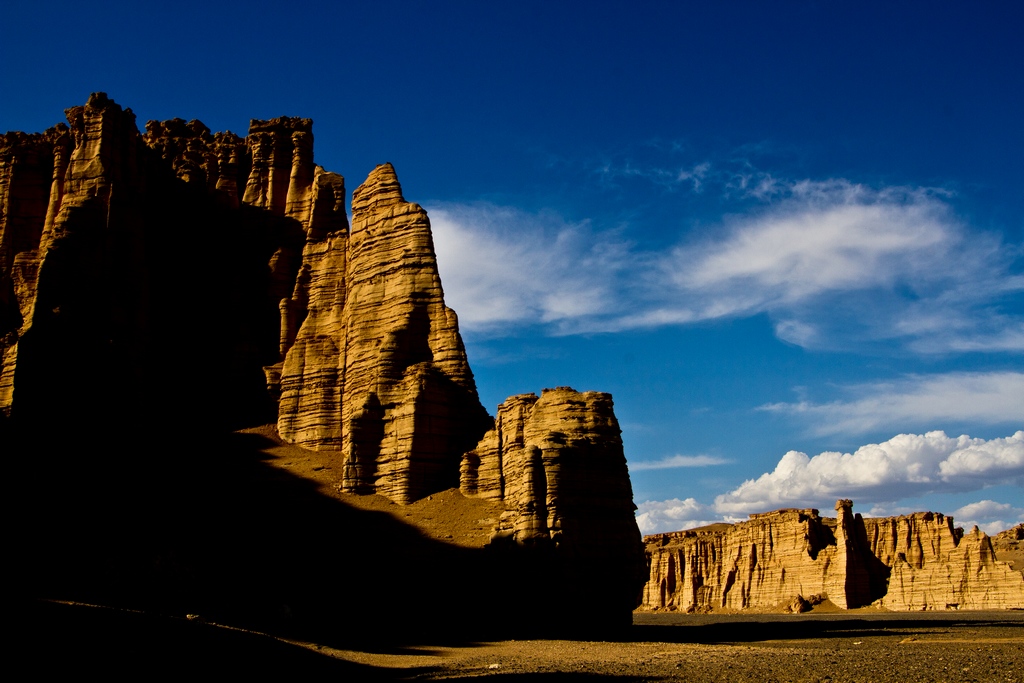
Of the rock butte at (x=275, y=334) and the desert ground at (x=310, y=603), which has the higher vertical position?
the rock butte at (x=275, y=334)

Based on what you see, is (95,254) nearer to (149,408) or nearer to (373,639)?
(149,408)

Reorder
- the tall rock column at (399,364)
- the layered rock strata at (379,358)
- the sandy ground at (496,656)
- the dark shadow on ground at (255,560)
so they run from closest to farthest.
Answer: the sandy ground at (496,656), the dark shadow on ground at (255,560), the tall rock column at (399,364), the layered rock strata at (379,358)

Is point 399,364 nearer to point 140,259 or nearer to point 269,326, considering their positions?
point 269,326

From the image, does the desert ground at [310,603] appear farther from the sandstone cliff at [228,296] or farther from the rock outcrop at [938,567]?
the rock outcrop at [938,567]

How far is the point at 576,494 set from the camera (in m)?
53.7

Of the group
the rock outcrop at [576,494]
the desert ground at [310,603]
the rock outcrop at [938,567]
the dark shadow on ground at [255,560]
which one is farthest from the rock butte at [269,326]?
the rock outcrop at [938,567]

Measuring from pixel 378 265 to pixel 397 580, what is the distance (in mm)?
27190

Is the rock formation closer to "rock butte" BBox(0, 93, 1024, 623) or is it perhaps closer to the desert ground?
the desert ground

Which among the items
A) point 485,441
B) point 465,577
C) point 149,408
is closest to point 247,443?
point 149,408

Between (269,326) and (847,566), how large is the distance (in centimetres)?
8435

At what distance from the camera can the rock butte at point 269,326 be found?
5550cm

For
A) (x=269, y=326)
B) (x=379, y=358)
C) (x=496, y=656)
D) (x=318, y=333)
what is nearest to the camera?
(x=496, y=656)

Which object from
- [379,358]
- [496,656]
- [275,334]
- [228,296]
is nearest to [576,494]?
[496,656]

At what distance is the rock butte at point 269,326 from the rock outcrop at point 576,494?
0.40 ft
